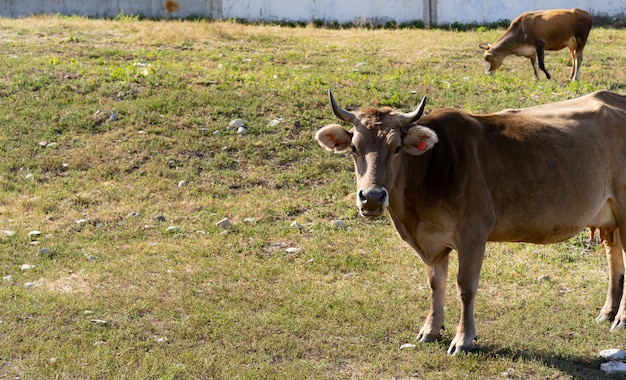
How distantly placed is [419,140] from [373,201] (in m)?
0.74

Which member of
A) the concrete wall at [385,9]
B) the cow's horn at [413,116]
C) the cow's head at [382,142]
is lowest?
the cow's head at [382,142]

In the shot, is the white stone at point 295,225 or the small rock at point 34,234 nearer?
the small rock at point 34,234

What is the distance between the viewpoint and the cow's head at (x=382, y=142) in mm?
7348

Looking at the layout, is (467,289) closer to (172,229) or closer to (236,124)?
(172,229)

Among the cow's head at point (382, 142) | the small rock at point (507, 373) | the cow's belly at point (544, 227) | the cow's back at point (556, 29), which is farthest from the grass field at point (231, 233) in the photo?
the cow's head at point (382, 142)

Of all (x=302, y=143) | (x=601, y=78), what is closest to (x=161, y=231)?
(x=302, y=143)

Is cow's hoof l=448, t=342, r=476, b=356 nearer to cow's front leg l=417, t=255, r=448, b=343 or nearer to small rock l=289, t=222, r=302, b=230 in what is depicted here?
cow's front leg l=417, t=255, r=448, b=343

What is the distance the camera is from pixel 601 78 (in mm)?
17750

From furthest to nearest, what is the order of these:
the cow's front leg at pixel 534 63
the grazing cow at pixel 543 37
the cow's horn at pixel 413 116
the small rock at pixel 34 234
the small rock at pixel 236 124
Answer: the grazing cow at pixel 543 37
the cow's front leg at pixel 534 63
the small rock at pixel 236 124
the small rock at pixel 34 234
the cow's horn at pixel 413 116

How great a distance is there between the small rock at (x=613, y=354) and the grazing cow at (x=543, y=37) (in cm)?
1220

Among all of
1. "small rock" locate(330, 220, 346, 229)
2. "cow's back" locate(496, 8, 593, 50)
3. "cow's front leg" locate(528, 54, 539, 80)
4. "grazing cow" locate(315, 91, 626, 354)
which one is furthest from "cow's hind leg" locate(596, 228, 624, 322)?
"cow's back" locate(496, 8, 593, 50)

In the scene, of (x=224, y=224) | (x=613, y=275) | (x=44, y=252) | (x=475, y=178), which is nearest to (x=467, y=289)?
(x=475, y=178)

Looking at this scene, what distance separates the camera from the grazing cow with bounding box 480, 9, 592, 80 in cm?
1941

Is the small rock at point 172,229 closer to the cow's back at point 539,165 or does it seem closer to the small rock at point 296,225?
the small rock at point 296,225
